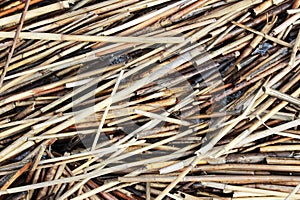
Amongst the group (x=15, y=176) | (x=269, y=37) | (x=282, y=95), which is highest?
(x=269, y=37)

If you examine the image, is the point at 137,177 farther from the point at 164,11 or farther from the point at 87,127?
the point at 164,11

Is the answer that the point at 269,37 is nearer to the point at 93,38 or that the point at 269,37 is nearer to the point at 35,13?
the point at 93,38

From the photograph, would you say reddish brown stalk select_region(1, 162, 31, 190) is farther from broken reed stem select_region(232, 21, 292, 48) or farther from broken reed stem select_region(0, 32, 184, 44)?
broken reed stem select_region(232, 21, 292, 48)

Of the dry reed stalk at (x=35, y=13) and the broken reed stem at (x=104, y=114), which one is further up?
the dry reed stalk at (x=35, y=13)

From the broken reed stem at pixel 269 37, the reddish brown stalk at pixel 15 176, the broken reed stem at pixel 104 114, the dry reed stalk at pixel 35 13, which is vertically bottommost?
the reddish brown stalk at pixel 15 176

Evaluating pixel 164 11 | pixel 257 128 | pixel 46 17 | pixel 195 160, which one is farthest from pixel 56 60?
pixel 257 128

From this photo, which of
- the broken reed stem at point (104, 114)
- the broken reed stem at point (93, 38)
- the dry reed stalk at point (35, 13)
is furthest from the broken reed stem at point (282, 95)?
the dry reed stalk at point (35, 13)

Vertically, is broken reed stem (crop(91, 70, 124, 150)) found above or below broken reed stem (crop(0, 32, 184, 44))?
below

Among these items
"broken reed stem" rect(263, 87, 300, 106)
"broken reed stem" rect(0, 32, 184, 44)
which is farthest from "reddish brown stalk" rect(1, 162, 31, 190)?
"broken reed stem" rect(263, 87, 300, 106)

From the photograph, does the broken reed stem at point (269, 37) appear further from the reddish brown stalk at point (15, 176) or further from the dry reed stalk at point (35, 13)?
the reddish brown stalk at point (15, 176)

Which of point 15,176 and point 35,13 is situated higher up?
point 35,13

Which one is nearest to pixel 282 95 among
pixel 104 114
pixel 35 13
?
pixel 104 114
